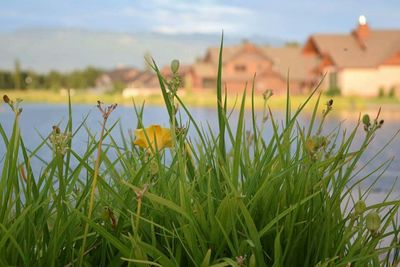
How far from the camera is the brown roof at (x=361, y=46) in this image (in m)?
21.4

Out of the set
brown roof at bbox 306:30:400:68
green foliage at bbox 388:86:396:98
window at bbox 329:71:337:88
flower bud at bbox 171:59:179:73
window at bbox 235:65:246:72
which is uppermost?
flower bud at bbox 171:59:179:73

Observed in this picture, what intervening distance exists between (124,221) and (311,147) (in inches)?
11.8

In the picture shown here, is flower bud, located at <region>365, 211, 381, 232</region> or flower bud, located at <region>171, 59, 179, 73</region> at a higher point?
flower bud, located at <region>171, 59, 179, 73</region>

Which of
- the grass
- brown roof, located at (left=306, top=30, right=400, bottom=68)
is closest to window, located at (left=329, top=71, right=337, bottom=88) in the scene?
brown roof, located at (left=306, top=30, right=400, bottom=68)

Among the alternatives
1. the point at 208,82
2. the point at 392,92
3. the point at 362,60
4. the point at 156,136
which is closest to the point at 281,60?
the point at 208,82

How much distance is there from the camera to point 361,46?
21781 mm

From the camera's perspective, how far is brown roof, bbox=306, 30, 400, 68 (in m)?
21.4

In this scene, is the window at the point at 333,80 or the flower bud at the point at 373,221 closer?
the flower bud at the point at 373,221

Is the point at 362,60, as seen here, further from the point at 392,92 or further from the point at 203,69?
the point at 203,69

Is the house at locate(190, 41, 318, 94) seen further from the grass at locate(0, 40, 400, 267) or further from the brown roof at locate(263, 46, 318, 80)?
the grass at locate(0, 40, 400, 267)

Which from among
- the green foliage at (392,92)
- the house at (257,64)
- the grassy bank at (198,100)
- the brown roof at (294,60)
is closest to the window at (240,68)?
the house at (257,64)

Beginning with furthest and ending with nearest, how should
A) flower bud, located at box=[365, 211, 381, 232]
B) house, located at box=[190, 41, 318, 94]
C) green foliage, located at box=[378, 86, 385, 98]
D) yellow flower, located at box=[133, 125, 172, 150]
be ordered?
house, located at box=[190, 41, 318, 94] → green foliage, located at box=[378, 86, 385, 98] → yellow flower, located at box=[133, 125, 172, 150] → flower bud, located at box=[365, 211, 381, 232]

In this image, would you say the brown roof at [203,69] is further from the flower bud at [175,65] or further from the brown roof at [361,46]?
the flower bud at [175,65]

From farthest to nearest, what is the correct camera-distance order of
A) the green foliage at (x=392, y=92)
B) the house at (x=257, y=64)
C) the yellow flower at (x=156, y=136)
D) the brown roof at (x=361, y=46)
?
the house at (x=257, y=64)
the brown roof at (x=361, y=46)
the green foliage at (x=392, y=92)
the yellow flower at (x=156, y=136)
